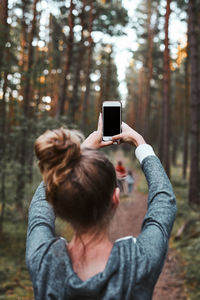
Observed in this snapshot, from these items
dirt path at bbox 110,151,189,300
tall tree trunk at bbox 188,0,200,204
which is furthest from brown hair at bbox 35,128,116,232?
tall tree trunk at bbox 188,0,200,204


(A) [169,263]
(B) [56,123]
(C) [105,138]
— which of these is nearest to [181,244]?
(A) [169,263]

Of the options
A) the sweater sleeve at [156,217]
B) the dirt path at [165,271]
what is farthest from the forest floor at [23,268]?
the sweater sleeve at [156,217]

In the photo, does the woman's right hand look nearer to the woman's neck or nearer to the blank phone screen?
the blank phone screen

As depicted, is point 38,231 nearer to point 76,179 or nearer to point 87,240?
point 87,240

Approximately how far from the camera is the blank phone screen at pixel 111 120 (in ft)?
6.51

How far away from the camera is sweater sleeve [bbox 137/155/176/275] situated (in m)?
1.43

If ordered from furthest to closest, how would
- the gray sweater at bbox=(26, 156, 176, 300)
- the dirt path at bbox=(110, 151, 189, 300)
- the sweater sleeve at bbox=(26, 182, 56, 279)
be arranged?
the dirt path at bbox=(110, 151, 189, 300)
the sweater sleeve at bbox=(26, 182, 56, 279)
the gray sweater at bbox=(26, 156, 176, 300)

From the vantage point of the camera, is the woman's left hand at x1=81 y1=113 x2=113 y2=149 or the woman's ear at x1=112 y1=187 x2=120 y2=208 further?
the woman's left hand at x1=81 y1=113 x2=113 y2=149

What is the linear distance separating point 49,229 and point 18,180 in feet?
30.3

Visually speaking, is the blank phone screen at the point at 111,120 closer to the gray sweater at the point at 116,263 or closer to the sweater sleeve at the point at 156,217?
the sweater sleeve at the point at 156,217

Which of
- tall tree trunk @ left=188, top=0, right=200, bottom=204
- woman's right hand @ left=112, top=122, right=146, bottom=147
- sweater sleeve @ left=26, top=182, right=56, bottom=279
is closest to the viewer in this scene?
sweater sleeve @ left=26, top=182, right=56, bottom=279

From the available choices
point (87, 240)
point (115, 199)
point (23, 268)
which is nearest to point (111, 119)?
point (115, 199)

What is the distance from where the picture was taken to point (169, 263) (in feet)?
27.3

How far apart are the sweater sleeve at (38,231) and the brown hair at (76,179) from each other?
0.51ft
